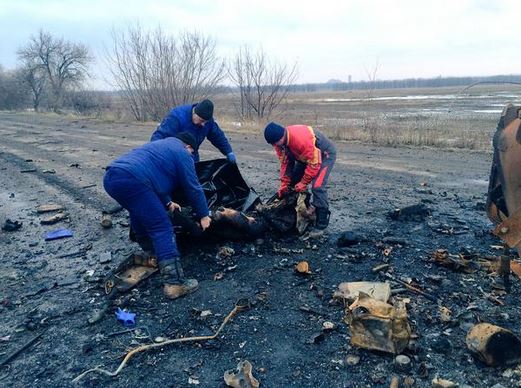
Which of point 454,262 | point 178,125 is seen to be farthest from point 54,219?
point 454,262

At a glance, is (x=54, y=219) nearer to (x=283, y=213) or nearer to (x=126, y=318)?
(x=126, y=318)

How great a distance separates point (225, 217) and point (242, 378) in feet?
7.25

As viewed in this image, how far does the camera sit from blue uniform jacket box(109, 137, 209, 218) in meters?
4.12

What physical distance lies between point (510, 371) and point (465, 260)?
177 cm

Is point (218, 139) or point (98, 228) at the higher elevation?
point (218, 139)

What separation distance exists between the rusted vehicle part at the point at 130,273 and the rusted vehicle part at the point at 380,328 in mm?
2262

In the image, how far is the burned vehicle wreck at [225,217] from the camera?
4473 mm

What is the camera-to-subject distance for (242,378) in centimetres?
285

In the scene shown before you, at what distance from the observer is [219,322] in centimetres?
363

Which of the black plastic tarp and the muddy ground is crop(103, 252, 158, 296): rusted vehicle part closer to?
the muddy ground

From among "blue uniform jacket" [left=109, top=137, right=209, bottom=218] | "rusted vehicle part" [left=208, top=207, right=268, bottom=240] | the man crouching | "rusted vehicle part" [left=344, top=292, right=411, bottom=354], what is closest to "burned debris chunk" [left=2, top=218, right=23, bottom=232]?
the man crouching

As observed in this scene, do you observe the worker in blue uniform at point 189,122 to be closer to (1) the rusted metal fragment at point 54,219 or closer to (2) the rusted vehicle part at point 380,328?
(1) the rusted metal fragment at point 54,219

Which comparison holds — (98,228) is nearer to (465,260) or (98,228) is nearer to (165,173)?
(165,173)

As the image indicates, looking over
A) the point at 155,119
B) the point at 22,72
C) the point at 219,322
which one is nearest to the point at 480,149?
the point at 219,322
